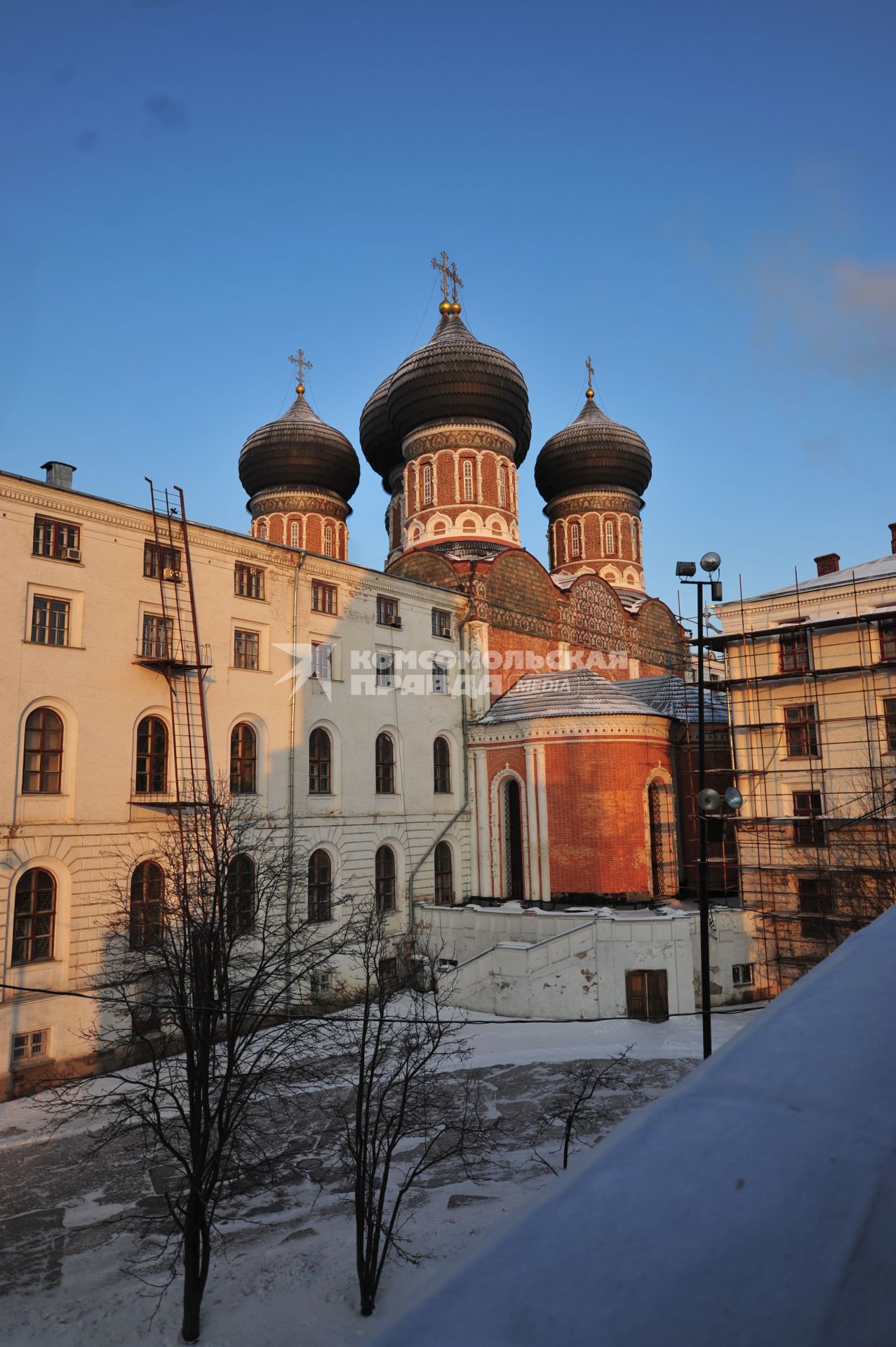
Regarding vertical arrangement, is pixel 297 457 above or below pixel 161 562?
above

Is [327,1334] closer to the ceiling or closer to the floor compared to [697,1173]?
closer to the floor

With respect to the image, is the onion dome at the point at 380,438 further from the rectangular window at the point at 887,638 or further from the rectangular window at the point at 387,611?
the rectangular window at the point at 887,638

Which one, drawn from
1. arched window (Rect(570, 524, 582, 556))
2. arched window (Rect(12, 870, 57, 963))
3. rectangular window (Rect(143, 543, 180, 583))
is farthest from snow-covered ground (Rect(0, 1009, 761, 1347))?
arched window (Rect(570, 524, 582, 556))

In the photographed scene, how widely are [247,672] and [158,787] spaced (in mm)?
3517

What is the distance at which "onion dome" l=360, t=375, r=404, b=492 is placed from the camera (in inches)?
1575

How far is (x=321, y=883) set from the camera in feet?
70.7

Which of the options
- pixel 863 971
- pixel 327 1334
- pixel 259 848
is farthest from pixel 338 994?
pixel 863 971

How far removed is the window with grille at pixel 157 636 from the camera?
61.2 ft

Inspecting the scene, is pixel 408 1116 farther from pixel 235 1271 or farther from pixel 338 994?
pixel 338 994

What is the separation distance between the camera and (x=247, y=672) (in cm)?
2047

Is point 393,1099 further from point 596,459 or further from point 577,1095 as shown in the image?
point 596,459

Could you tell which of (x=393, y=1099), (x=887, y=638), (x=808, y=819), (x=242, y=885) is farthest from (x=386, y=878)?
(x=887, y=638)

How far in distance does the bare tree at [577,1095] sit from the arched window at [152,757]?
10003mm

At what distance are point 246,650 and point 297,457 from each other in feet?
67.7
